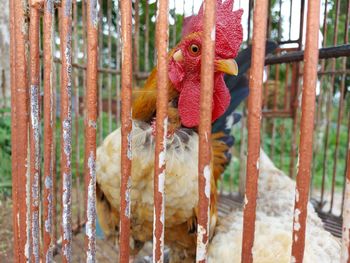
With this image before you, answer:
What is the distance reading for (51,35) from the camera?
1.09 m

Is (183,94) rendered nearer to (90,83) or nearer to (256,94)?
(90,83)

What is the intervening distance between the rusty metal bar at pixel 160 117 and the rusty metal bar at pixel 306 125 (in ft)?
1.17

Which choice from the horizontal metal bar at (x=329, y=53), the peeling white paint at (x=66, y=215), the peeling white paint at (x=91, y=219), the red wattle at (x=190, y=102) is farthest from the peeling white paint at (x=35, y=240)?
the horizontal metal bar at (x=329, y=53)

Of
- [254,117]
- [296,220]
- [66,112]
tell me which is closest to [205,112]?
[254,117]

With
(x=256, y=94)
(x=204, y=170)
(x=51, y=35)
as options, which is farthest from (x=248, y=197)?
A: (x=51, y=35)

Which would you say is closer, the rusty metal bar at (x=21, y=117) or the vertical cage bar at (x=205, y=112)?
the vertical cage bar at (x=205, y=112)

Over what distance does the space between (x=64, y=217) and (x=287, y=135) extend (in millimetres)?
8435

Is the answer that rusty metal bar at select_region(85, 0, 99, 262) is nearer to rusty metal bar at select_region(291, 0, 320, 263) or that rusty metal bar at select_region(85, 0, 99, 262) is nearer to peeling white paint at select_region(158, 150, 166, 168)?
peeling white paint at select_region(158, 150, 166, 168)

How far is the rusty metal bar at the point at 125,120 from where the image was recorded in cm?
95

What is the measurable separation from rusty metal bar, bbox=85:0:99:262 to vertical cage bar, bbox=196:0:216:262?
1.15 feet

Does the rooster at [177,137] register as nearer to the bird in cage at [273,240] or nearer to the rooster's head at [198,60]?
the rooster's head at [198,60]

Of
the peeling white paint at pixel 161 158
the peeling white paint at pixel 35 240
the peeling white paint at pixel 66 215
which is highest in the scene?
the peeling white paint at pixel 161 158

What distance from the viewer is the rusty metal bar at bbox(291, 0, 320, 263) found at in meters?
0.79

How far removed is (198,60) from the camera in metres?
1.94
